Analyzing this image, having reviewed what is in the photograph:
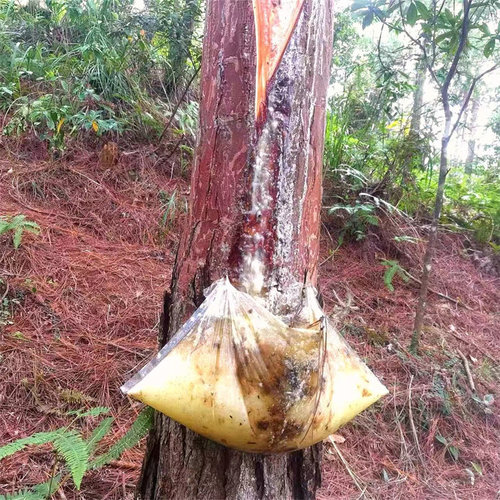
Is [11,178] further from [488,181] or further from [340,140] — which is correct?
[488,181]

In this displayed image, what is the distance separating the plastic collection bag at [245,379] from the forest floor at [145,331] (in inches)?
41.5

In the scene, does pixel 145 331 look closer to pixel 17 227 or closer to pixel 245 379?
pixel 17 227

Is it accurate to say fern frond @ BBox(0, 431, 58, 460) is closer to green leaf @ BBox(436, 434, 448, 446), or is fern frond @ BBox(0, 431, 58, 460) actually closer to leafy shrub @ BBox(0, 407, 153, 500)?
leafy shrub @ BBox(0, 407, 153, 500)

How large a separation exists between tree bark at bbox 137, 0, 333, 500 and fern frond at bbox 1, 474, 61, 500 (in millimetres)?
587

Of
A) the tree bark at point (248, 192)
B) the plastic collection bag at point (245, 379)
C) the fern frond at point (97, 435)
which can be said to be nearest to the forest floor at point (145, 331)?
the fern frond at point (97, 435)

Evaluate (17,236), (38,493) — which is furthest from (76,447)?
(17,236)

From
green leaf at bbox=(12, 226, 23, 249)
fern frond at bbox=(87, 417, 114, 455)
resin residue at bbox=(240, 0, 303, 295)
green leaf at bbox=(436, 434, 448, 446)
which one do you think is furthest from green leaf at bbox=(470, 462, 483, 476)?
green leaf at bbox=(12, 226, 23, 249)

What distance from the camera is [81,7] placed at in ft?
14.5

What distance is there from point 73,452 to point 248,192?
3.18ft

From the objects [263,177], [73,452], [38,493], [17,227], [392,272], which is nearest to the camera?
[263,177]

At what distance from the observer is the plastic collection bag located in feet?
2.92

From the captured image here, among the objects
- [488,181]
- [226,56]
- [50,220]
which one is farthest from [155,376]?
[488,181]

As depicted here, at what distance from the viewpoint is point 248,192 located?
1008mm

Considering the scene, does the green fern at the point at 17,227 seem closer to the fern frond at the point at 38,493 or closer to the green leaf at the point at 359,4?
the fern frond at the point at 38,493
